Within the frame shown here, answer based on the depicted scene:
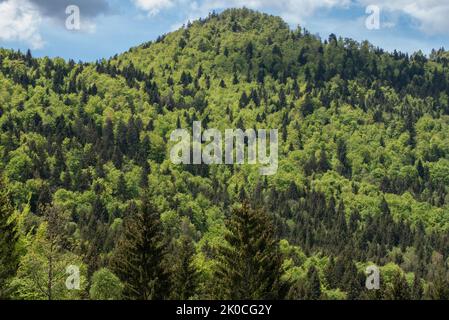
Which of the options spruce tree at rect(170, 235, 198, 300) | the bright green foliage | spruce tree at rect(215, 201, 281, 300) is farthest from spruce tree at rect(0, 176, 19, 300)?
spruce tree at rect(170, 235, 198, 300)

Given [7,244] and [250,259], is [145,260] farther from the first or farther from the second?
[7,244]

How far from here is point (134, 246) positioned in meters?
61.2

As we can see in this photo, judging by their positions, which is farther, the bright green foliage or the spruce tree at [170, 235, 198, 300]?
the bright green foliage

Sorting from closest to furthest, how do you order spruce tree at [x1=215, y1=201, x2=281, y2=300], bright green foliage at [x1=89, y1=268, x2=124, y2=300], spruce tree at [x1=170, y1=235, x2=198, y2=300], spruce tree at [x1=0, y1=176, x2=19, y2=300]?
spruce tree at [x1=215, y1=201, x2=281, y2=300] → spruce tree at [x1=0, y1=176, x2=19, y2=300] → spruce tree at [x1=170, y1=235, x2=198, y2=300] → bright green foliage at [x1=89, y1=268, x2=124, y2=300]

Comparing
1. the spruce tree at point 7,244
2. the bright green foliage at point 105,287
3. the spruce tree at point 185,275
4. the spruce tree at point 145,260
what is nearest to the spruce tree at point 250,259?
the spruce tree at point 145,260

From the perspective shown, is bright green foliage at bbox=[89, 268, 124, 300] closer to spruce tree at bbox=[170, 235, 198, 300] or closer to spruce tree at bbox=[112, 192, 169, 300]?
spruce tree at bbox=[170, 235, 198, 300]

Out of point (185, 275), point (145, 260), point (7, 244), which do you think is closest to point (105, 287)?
point (185, 275)

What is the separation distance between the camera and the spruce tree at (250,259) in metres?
61.5

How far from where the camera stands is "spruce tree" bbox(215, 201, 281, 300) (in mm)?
61469

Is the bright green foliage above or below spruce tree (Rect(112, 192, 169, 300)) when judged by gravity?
below

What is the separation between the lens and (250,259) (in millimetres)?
61938

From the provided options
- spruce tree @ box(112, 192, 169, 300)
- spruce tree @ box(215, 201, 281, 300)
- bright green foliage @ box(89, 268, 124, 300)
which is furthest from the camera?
bright green foliage @ box(89, 268, 124, 300)
